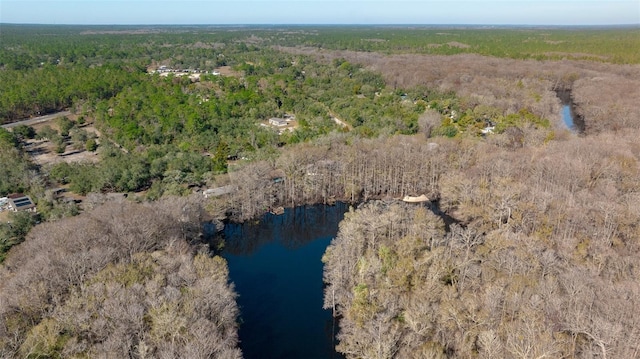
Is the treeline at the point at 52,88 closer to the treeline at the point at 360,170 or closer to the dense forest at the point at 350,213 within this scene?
the dense forest at the point at 350,213

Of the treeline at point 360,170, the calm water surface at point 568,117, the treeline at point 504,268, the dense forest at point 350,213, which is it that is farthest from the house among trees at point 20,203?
the calm water surface at point 568,117

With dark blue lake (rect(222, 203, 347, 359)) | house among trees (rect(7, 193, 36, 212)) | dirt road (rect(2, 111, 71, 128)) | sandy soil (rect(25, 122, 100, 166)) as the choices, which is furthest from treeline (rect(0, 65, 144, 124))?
dark blue lake (rect(222, 203, 347, 359))

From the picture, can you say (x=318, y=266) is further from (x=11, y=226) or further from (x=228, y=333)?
(x=11, y=226)

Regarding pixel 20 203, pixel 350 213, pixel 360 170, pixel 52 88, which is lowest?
pixel 20 203

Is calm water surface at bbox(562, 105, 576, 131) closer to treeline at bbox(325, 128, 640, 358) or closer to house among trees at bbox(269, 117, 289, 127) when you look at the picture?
treeline at bbox(325, 128, 640, 358)

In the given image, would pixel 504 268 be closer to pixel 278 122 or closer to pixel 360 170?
pixel 360 170

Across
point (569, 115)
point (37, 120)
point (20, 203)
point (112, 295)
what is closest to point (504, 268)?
point (112, 295)
